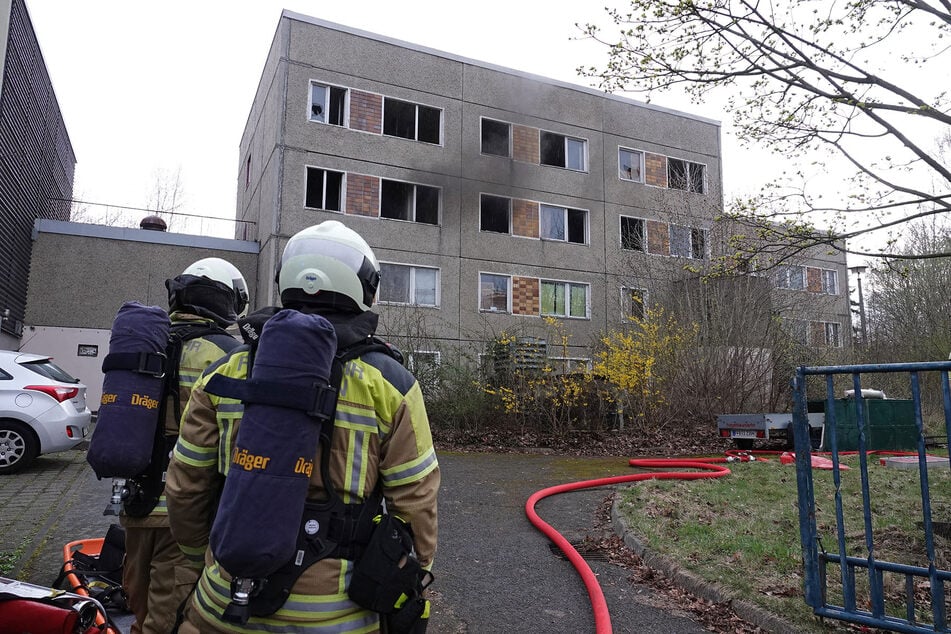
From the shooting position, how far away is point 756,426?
42.4 feet

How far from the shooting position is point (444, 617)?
3910 mm

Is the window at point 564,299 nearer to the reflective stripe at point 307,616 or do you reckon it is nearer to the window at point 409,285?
the window at point 409,285

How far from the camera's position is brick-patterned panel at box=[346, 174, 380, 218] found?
1988 centimetres

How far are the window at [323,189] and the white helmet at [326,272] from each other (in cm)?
1805

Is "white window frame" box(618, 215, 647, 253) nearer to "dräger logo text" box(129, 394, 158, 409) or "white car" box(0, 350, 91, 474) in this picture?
"white car" box(0, 350, 91, 474)

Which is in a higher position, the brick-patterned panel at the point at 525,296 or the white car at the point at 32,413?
the brick-patterned panel at the point at 525,296

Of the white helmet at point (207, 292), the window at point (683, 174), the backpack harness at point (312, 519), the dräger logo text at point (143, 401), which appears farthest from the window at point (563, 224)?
the backpack harness at point (312, 519)

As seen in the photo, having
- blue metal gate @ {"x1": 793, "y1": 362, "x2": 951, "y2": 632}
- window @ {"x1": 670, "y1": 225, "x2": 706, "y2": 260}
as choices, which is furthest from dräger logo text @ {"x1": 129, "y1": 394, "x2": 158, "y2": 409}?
window @ {"x1": 670, "y1": 225, "x2": 706, "y2": 260}

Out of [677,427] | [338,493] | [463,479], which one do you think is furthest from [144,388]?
[677,427]

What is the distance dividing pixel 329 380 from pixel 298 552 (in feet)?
1.56

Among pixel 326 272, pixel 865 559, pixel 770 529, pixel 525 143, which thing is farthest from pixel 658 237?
pixel 326 272

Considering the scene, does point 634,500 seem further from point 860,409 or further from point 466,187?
point 466,187

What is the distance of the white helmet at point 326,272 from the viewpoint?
6.61 ft

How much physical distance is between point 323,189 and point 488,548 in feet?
52.8
